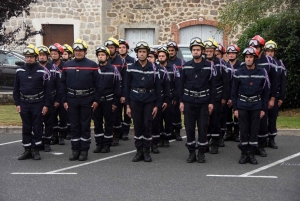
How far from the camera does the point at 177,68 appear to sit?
14.5 m

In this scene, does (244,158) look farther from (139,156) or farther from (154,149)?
(154,149)

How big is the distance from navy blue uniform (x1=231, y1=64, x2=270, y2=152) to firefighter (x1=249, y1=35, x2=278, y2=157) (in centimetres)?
66

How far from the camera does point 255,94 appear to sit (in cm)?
1216

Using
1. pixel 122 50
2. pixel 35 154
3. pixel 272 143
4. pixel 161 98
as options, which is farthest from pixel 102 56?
pixel 272 143

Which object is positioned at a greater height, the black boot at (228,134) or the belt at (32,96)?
the belt at (32,96)

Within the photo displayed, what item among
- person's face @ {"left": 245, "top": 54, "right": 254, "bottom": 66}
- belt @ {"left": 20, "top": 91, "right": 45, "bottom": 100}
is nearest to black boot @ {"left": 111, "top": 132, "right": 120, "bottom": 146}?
belt @ {"left": 20, "top": 91, "right": 45, "bottom": 100}

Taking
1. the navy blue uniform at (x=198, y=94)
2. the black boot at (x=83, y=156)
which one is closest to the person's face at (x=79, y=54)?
the black boot at (x=83, y=156)

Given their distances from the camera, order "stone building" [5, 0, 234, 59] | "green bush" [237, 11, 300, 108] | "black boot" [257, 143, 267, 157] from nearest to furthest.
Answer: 1. "black boot" [257, 143, 267, 157]
2. "green bush" [237, 11, 300, 108]
3. "stone building" [5, 0, 234, 59]

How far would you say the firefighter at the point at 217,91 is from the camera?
13.3m

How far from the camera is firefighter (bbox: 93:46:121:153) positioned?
13.5m

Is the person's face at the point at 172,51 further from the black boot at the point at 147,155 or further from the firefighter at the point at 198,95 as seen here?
the black boot at the point at 147,155

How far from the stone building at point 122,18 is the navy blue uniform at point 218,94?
1492cm

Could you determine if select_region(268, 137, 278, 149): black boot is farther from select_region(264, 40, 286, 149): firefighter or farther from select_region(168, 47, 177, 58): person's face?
select_region(168, 47, 177, 58): person's face

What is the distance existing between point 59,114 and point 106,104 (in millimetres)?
1877
